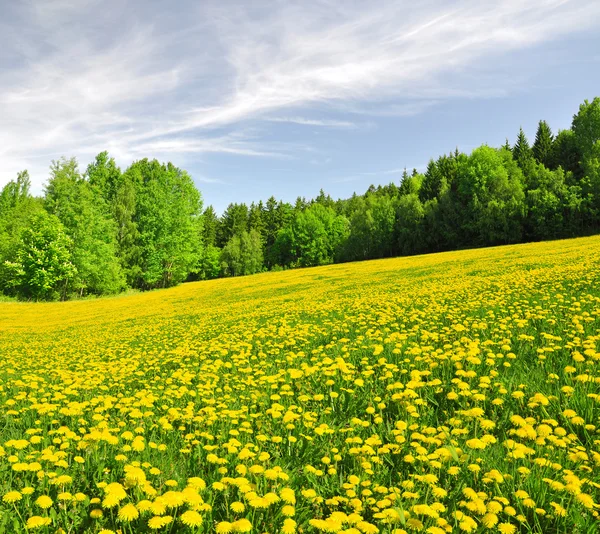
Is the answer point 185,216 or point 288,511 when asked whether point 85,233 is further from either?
point 288,511

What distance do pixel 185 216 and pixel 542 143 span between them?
57.4 metres

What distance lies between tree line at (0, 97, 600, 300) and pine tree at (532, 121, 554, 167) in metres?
0.16

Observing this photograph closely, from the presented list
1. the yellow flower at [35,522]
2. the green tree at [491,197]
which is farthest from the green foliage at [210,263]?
the yellow flower at [35,522]

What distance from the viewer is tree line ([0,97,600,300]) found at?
4012cm

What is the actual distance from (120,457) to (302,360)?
3784 mm

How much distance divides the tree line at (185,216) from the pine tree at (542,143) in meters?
0.16

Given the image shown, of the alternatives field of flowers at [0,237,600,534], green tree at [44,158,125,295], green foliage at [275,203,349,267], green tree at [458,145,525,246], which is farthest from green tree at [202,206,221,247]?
field of flowers at [0,237,600,534]

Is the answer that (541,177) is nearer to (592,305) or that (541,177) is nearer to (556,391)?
(592,305)

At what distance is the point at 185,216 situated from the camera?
159 feet

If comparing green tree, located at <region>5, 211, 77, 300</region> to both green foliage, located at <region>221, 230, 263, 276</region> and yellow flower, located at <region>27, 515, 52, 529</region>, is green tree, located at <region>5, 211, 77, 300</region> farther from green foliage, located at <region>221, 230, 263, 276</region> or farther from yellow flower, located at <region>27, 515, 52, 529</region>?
yellow flower, located at <region>27, 515, 52, 529</region>

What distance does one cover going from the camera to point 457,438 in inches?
138

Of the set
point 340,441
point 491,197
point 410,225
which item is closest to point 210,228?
point 410,225

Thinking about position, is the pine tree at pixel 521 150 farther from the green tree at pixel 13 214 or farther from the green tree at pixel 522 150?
the green tree at pixel 13 214

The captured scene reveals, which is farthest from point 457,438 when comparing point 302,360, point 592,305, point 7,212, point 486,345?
point 7,212
